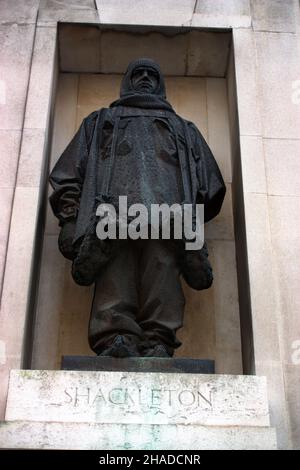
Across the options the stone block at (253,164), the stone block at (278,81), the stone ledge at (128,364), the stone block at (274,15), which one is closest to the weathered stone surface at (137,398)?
the stone ledge at (128,364)

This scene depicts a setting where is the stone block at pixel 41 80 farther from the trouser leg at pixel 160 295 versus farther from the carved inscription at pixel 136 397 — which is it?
the carved inscription at pixel 136 397

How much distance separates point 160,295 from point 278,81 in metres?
2.85

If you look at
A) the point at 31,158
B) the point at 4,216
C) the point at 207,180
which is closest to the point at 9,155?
the point at 31,158

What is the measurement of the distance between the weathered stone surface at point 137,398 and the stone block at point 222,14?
426 centimetres

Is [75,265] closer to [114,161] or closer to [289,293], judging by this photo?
[114,161]

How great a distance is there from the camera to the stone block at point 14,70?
7.67 metres

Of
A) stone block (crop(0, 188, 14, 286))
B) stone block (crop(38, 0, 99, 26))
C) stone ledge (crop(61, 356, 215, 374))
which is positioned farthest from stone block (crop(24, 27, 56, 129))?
stone ledge (crop(61, 356, 215, 374))

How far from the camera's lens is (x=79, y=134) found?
24.0 ft

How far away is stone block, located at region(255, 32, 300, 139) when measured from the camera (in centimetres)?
769

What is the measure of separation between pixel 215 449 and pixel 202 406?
350 millimetres

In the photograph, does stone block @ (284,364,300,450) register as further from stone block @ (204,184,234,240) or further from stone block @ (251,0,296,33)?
stone block @ (251,0,296,33)

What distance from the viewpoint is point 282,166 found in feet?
24.3

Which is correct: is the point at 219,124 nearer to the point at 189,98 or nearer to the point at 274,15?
the point at 189,98

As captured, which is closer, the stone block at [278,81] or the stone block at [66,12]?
the stone block at [278,81]
